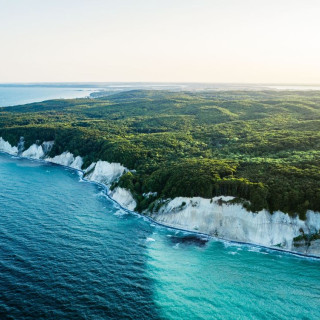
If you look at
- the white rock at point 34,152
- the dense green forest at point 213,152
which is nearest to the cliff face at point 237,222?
the dense green forest at point 213,152

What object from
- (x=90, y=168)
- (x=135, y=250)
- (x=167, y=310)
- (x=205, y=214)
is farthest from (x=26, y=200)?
(x=167, y=310)

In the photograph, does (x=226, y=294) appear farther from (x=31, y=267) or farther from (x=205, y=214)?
(x=31, y=267)

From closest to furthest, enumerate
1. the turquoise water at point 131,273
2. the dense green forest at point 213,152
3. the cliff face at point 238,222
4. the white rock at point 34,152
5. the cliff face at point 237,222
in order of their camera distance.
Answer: the turquoise water at point 131,273
the cliff face at point 238,222
the cliff face at point 237,222
the dense green forest at point 213,152
the white rock at point 34,152

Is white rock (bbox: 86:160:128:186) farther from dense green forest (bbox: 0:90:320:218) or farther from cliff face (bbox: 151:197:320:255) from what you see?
cliff face (bbox: 151:197:320:255)

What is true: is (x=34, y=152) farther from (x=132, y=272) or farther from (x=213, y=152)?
(x=132, y=272)

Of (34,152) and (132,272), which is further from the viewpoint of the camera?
(34,152)

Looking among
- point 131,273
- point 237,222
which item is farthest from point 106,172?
point 131,273

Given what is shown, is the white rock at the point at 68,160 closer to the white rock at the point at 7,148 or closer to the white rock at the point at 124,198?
the white rock at the point at 7,148
